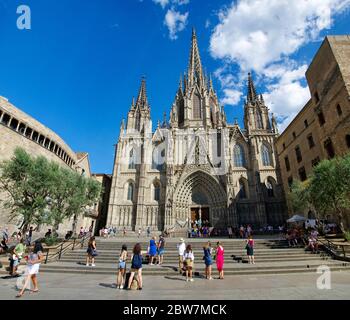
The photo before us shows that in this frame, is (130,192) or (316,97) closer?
(316,97)

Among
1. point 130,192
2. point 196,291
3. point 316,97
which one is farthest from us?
point 130,192

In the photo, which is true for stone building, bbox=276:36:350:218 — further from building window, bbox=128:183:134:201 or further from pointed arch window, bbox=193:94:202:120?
building window, bbox=128:183:134:201

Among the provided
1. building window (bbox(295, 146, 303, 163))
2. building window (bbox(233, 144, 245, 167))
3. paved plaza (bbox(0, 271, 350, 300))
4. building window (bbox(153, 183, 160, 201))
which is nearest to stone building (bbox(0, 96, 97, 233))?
building window (bbox(153, 183, 160, 201))

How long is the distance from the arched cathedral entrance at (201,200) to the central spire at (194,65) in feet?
75.8

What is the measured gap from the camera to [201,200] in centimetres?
3016

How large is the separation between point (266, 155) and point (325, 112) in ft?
43.7

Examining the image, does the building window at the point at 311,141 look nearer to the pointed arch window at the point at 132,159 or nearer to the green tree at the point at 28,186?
the pointed arch window at the point at 132,159

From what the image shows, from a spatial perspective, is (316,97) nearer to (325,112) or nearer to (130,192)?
(325,112)

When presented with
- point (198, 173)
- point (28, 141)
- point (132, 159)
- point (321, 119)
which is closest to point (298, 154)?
point (321, 119)

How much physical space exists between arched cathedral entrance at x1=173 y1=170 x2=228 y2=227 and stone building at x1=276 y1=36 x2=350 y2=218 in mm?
10181

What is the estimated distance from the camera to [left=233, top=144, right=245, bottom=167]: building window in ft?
104

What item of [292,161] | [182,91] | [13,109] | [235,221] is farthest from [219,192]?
[13,109]

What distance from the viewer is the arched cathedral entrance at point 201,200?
91.6 ft
